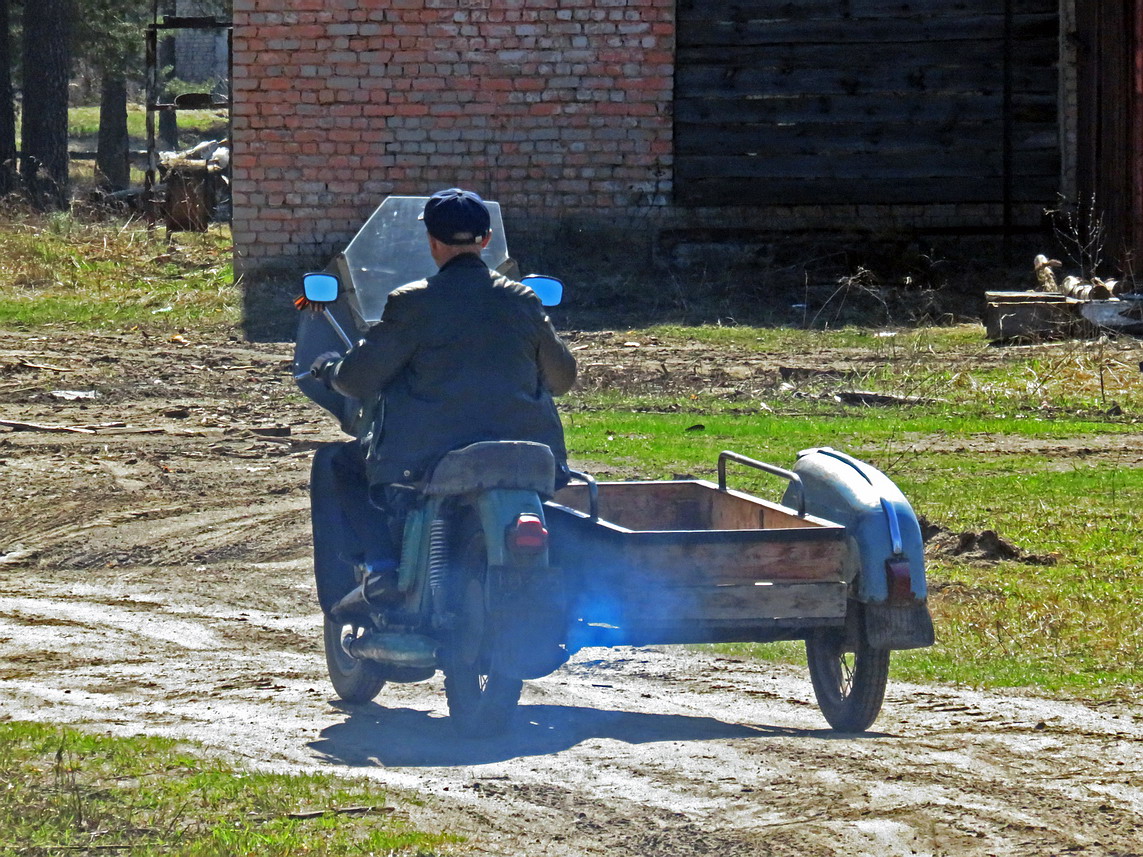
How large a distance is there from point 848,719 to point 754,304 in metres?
13.1

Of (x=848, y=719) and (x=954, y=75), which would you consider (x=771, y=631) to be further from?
(x=954, y=75)

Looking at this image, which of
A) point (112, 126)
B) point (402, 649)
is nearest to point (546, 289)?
point (402, 649)

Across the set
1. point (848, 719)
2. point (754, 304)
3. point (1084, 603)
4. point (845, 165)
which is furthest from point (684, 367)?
point (848, 719)

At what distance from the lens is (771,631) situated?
17.0 ft

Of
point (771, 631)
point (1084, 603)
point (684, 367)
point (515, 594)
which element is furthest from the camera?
point (684, 367)

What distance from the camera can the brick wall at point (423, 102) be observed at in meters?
18.7

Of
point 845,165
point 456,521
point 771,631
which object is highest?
point 845,165

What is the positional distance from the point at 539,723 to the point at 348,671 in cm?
78

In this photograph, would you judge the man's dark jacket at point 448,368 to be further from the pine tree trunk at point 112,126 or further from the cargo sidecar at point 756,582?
the pine tree trunk at point 112,126

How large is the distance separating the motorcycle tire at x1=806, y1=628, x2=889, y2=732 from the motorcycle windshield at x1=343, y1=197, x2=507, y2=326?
1812 mm

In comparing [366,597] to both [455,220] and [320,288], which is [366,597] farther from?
[455,220]

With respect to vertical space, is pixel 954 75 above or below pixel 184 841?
above

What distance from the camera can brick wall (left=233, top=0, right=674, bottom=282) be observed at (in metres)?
18.7

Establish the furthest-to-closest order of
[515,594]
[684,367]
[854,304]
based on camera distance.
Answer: [854,304] → [684,367] → [515,594]
